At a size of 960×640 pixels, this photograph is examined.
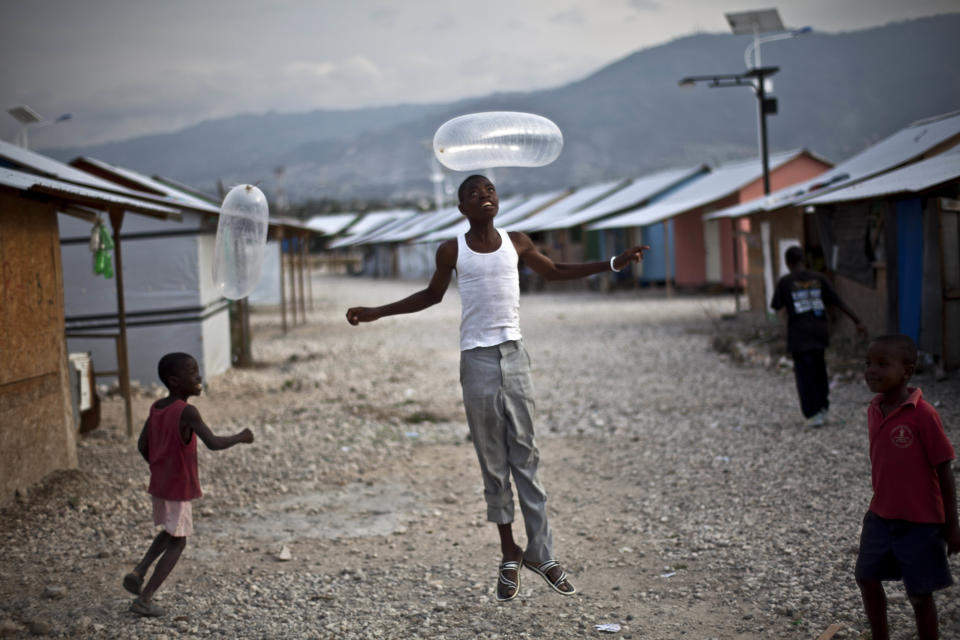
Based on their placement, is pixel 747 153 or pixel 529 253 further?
pixel 747 153

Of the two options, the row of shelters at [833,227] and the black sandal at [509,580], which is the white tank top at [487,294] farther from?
the row of shelters at [833,227]

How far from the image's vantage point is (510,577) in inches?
151

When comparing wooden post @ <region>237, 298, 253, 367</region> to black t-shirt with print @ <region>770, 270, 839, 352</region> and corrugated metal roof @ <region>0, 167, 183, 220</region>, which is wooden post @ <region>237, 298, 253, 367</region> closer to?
corrugated metal roof @ <region>0, 167, 183, 220</region>

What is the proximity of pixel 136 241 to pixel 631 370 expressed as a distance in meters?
6.84

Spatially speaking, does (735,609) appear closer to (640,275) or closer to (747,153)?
(640,275)

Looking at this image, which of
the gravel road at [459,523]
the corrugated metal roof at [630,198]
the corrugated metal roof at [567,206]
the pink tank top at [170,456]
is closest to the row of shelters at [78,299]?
the gravel road at [459,523]

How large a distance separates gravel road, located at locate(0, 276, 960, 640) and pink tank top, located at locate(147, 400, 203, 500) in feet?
1.98

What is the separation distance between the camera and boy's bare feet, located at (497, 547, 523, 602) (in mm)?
3768

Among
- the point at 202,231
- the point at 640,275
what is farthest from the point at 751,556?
the point at 640,275

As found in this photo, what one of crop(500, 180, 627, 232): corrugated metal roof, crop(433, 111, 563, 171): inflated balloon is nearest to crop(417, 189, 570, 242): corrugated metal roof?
crop(500, 180, 627, 232): corrugated metal roof

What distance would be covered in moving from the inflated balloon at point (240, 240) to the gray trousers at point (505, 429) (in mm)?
1229

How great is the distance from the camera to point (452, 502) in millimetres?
6062

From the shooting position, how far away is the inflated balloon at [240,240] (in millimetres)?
4109

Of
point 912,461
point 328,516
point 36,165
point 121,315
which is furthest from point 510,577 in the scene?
point 36,165
